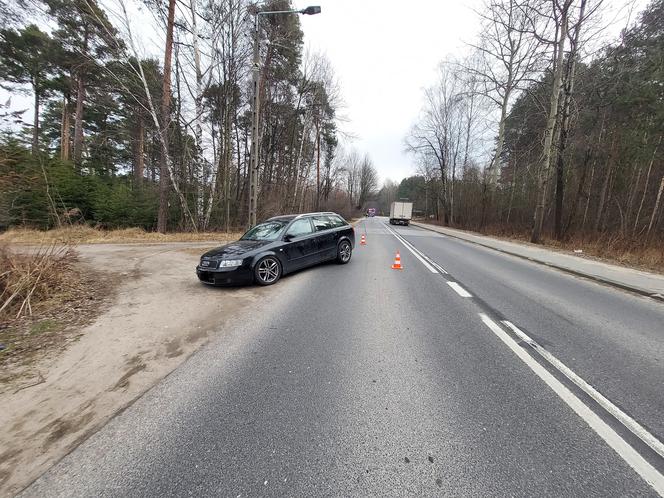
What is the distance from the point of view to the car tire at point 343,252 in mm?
8969

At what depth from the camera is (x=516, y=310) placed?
16.4 ft

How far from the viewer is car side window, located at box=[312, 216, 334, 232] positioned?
8320mm

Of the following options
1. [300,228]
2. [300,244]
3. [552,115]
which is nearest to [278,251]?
[300,244]

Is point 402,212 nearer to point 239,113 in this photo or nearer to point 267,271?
point 239,113

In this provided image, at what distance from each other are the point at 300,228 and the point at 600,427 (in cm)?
655

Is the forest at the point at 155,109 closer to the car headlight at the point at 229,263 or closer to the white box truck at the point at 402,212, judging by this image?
the car headlight at the point at 229,263

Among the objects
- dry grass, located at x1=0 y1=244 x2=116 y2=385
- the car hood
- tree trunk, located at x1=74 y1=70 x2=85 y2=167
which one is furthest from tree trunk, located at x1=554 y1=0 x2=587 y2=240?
tree trunk, located at x1=74 y1=70 x2=85 y2=167

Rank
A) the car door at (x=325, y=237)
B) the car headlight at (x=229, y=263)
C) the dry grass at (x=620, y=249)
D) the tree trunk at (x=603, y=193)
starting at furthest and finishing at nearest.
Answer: the tree trunk at (x=603, y=193) < the dry grass at (x=620, y=249) < the car door at (x=325, y=237) < the car headlight at (x=229, y=263)

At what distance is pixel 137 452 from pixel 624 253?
55.0 ft

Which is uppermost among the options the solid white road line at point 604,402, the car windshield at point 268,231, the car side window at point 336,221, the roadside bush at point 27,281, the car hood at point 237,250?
the car side window at point 336,221

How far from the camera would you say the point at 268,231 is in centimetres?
757

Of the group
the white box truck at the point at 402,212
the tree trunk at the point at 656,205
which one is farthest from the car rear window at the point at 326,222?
the white box truck at the point at 402,212

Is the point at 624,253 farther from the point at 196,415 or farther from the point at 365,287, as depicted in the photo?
the point at 196,415

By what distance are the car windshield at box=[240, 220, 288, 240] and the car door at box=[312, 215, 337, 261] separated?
107cm
